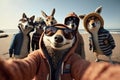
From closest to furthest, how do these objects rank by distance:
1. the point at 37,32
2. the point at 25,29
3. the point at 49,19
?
the point at 25,29 < the point at 37,32 < the point at 49,19

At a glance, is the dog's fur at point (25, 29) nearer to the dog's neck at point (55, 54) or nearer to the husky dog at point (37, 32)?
the husky dog at point (37, 32)

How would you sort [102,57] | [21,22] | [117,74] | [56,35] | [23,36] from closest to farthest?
[117,74], [56,35], [23,36], [21,22], [102,57]

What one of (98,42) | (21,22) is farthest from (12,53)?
(98,42)

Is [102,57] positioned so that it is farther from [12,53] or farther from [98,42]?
[12,53]

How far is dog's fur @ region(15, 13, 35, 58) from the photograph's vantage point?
4879mm

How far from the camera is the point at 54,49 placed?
211cm

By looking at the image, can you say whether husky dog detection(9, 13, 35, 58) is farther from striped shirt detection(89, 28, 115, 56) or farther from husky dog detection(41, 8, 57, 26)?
striped shirt detection(89, 28, 115, 56)

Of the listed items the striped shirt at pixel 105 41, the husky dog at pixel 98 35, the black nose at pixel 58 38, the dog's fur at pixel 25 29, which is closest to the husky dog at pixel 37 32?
the dog's fur at pixel 25 29

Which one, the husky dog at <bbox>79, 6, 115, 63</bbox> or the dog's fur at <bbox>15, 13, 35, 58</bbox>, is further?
the husky dog at <bbox>79, 6, 115, 63</bbox>

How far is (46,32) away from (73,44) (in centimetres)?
27

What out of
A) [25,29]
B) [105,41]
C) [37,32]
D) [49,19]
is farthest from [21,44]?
[105,41]

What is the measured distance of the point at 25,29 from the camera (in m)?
5.03

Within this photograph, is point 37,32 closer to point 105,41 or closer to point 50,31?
point 105,41

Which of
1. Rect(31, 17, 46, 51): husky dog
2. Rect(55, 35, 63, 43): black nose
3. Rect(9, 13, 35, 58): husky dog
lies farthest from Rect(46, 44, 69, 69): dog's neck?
Rect(31, 17, 46, 51): husky dog
